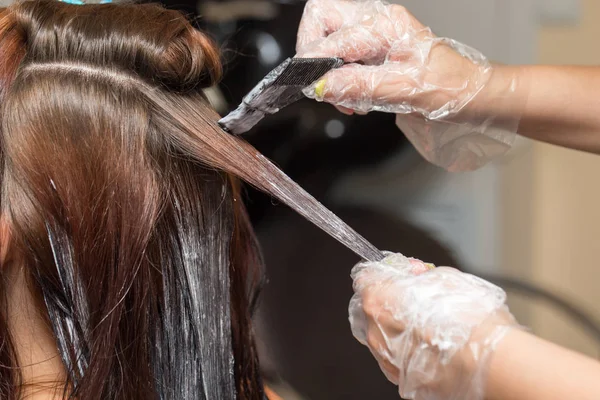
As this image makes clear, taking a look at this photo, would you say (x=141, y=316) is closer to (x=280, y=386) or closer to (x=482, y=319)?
(x=482, y=319)

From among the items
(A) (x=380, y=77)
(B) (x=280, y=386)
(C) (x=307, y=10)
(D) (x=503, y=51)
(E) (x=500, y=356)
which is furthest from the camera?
(B) (x=280, y=386)

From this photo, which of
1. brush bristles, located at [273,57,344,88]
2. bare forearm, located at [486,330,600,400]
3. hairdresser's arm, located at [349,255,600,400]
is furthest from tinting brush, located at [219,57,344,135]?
bare forearm, located at [486,330,600,400]

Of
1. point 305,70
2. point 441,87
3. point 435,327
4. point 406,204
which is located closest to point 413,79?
point 441,87

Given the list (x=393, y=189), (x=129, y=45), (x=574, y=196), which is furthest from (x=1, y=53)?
(x=574, y=196)

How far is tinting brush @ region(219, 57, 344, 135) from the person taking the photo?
0.73 metres

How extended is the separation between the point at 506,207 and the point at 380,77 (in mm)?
714

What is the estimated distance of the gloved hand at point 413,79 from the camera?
0.85 m

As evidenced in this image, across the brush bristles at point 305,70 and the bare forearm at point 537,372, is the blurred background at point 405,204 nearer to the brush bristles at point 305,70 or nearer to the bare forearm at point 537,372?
the brush bristles at point 305,70

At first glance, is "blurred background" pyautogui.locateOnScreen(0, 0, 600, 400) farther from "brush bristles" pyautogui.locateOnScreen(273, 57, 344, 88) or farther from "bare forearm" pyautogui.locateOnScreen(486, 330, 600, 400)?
"bare forearm" pyautogui.locateOnScreen(486, 330, 600, 400)

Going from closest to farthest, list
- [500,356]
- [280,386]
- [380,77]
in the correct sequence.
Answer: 1. [500,356]
2. [380,77]
3. [280,386]

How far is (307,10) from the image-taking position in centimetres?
97

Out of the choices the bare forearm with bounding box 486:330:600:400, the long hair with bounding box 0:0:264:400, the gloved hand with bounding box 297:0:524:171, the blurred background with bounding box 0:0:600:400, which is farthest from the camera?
the blurred background with bounding box 0:0:600:400

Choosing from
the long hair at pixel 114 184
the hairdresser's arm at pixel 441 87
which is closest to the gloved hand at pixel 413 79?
the hairdresser's arm at pixel 441 87

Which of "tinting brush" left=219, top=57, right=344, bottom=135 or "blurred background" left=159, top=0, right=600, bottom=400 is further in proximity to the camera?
"blurred background" left=159, top=0, right=600, bottom=400
